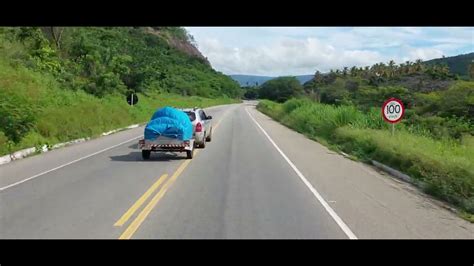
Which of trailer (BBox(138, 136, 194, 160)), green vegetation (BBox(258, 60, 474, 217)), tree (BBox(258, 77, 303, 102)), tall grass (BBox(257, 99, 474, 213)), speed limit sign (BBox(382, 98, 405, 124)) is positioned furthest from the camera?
tree (BBox(258, 77, 303, 102))

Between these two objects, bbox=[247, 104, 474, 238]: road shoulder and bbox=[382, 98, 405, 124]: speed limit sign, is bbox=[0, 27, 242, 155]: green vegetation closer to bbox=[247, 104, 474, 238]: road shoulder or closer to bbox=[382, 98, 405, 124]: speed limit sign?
bbox=[247, 104, 474, 238]: road shoulder

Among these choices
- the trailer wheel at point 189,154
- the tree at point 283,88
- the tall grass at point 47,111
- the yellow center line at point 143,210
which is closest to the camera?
the yellow center line at point 143,210

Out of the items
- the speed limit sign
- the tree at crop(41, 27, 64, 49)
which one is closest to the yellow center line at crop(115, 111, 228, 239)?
the speed limit sign

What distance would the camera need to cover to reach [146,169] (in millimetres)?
14898

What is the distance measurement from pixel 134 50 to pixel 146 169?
7159 cm

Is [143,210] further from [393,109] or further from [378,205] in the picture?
[393,109]

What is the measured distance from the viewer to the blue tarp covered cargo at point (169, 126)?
673 inches

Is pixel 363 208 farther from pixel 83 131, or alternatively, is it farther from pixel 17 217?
pixel 83 131

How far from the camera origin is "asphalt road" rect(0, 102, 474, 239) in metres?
7.85

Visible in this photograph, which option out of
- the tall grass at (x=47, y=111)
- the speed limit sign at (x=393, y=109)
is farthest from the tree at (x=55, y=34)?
the speed limit sign at (x=393, y=109)

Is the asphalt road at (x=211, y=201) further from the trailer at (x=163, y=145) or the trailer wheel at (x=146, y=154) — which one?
the trailer wheel at (x=146, y=154)

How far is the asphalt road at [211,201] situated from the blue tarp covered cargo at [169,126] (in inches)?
33.3

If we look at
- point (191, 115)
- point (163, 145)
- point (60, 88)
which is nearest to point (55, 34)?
point (60, 88)

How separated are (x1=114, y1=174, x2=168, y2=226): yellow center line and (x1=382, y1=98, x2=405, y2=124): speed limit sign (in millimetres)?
8912
